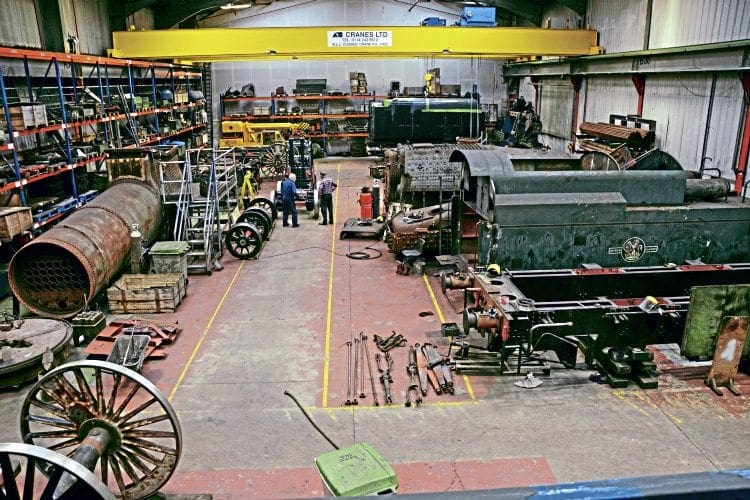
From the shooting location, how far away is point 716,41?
38.3 ft

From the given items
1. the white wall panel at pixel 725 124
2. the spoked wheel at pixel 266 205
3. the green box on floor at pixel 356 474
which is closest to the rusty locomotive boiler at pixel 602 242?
the white wall panel at pixel 725 124

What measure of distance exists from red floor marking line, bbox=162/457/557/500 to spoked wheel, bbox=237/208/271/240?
28.6ft

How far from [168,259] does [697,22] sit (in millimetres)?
12384

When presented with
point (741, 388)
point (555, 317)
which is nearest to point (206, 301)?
point (555, 317)

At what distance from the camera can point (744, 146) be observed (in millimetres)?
10688

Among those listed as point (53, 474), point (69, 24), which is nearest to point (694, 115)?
point (53, 474)

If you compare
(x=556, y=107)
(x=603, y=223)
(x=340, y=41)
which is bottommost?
(x=603, y=223)

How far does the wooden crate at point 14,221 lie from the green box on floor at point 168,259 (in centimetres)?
216

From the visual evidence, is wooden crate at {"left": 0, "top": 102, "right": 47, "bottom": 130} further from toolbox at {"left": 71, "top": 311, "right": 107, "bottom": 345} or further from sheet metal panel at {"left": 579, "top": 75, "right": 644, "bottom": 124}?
sheet metal panel at {"left": 579, "top": 75, "right": 644, "bottom": 124}

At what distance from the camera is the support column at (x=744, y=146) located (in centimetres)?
1051

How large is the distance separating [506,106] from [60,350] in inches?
1026

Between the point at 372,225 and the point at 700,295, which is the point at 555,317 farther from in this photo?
the point at 372,225

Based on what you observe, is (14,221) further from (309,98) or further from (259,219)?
(309,98)

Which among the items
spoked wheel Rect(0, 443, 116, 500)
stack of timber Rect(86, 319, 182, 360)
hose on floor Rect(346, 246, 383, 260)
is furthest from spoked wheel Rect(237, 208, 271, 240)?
spoked wheel Rect(0, 443, 116, 500)
